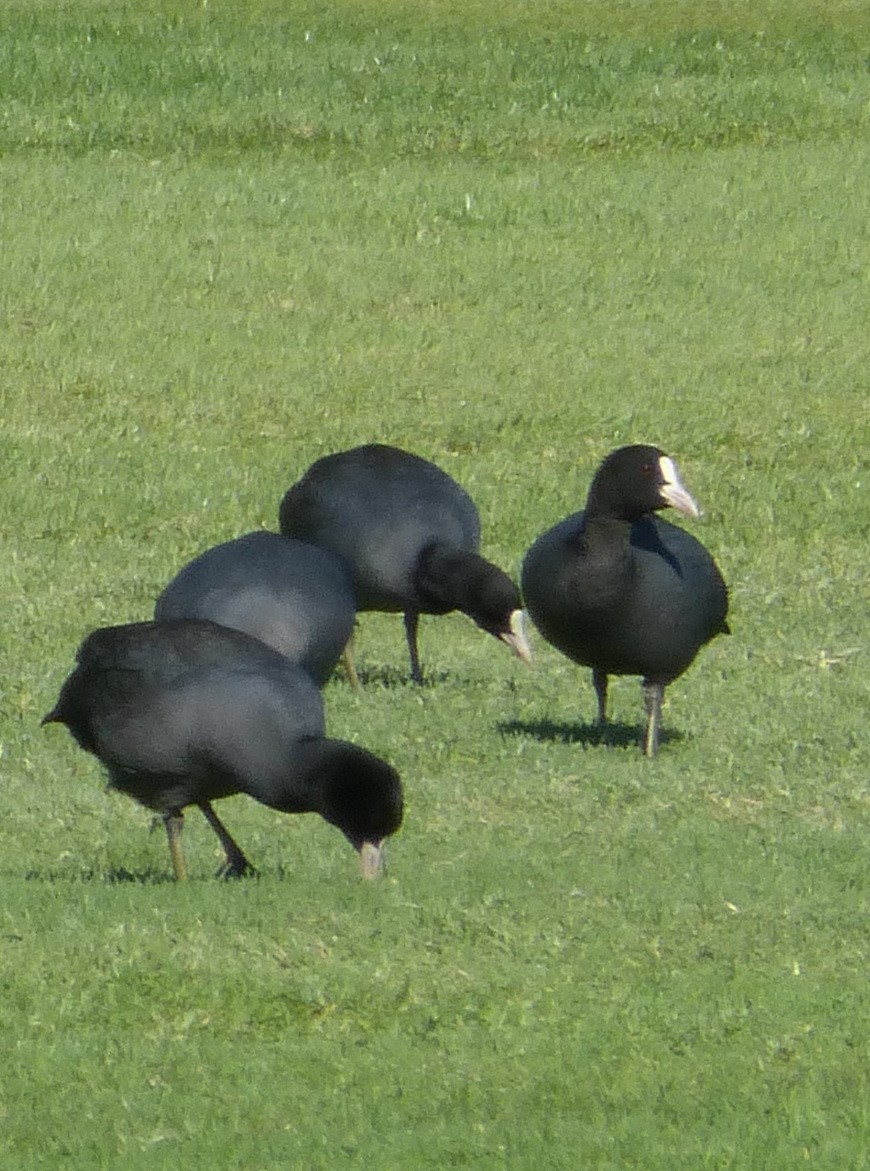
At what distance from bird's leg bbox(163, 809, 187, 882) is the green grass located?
13 centimetres

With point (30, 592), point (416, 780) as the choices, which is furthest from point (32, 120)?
point (416, 780)

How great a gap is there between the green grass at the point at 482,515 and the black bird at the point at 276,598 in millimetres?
674

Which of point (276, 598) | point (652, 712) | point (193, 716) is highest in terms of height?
point (193, 716)

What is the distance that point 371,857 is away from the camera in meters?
7.66

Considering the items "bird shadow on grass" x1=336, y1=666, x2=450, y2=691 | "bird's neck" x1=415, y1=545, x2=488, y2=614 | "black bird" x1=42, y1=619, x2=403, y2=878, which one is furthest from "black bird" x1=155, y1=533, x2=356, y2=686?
"bird shadow on grass" x1=336, y1=666, x2=450, y2=691

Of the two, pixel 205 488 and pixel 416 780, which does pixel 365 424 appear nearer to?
pixel 205 488

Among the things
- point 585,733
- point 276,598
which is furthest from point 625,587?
point 276,598

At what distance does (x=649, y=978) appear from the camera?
7.26m

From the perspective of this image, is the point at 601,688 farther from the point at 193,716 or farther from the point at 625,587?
the point at 193,716

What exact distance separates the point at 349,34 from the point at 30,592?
14.8 meters

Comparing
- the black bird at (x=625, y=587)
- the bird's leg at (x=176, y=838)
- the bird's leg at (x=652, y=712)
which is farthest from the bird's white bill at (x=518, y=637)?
the bird's leg at (x=176, y=838)

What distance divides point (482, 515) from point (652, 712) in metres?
4.98

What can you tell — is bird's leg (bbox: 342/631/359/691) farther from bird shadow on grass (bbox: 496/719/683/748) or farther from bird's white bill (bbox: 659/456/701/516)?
bird's white bill (bbox: 659/456/701/516)

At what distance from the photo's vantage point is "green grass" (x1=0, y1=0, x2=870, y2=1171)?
6590mm
